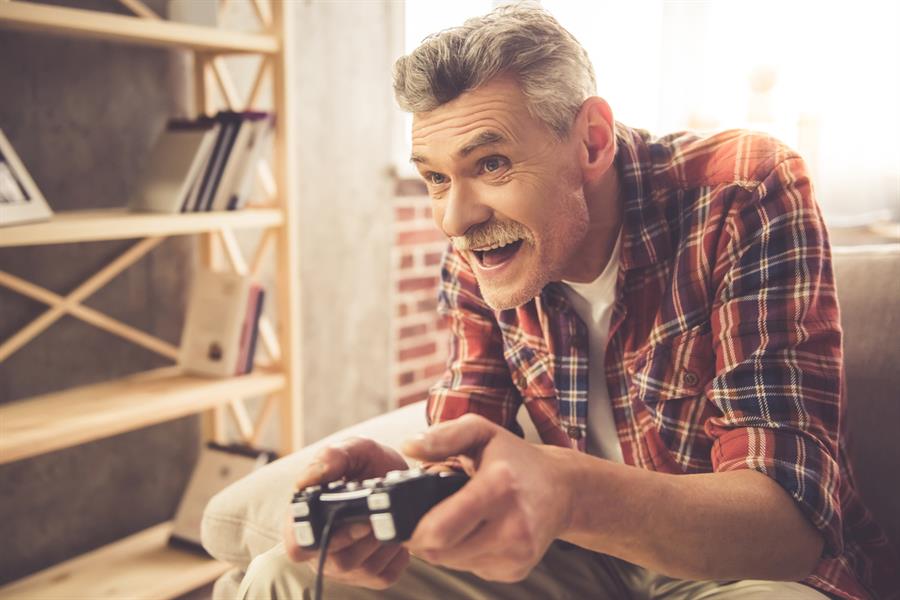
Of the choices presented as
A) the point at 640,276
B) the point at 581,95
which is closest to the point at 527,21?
the point at 581,95

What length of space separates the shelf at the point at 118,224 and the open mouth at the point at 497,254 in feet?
2.86

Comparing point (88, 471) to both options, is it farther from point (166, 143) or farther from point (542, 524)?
point (542, 524)

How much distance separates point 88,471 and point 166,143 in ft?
2.62

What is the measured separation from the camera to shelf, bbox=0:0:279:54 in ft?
4.80

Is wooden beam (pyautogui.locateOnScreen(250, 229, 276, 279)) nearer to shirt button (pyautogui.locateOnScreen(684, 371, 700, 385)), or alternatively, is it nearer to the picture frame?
the picture frame

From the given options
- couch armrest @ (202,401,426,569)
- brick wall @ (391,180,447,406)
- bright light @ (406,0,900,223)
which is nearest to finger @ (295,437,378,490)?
couch armrest @ (202,401,426,569)

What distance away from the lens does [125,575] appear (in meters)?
1.83

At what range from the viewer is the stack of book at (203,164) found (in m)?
1.80

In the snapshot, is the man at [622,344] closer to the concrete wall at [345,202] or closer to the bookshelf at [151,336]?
the bookshelf at [151,336]

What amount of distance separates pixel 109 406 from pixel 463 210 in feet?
3.46

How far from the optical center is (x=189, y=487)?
1.99 metres

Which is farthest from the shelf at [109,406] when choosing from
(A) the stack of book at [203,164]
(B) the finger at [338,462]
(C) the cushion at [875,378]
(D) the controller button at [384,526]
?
(C) the cushion at [875,378]

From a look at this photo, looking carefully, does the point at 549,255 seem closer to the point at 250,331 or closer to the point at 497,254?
the point at 497,254

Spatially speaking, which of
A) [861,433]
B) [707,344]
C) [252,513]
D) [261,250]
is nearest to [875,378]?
[861,433]
